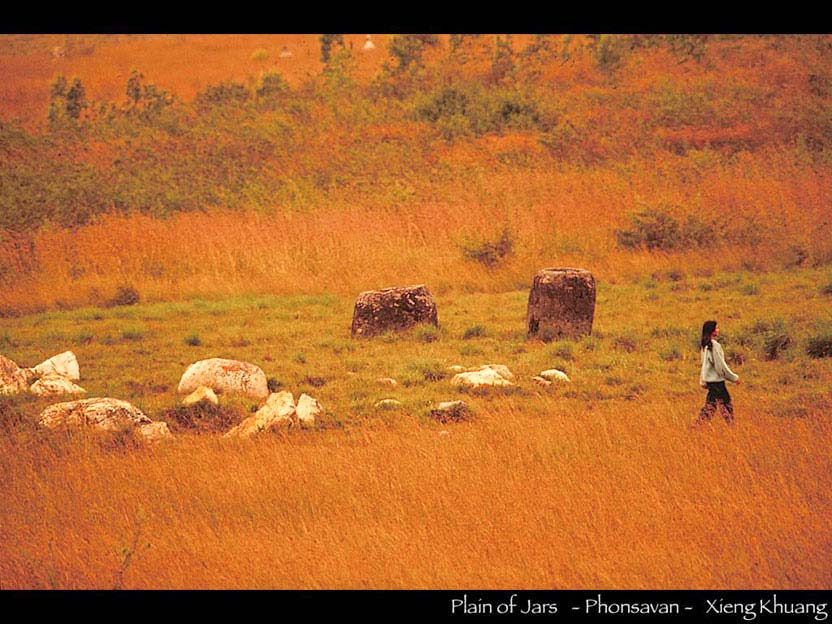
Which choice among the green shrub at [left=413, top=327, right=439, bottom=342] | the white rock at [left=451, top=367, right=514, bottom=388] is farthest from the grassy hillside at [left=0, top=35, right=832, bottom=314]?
the white rock at [left=451, top=367, right=514, bottom=388]

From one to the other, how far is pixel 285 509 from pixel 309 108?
26160 mm

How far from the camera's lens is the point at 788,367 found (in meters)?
10.5

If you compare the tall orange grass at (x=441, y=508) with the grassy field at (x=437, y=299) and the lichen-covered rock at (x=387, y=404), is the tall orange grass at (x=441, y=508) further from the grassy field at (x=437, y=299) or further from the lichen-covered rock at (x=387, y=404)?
the lichen-covered rock at (x=387, y=404)

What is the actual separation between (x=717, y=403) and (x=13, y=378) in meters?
7.70

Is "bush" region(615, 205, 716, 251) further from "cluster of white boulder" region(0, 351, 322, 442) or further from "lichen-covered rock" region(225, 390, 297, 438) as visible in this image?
"lichen-covered rock" region(225, 390, 297, 438)

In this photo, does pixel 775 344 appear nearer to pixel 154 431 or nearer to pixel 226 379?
pixel 226 379

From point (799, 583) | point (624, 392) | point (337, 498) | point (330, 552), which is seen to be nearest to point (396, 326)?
point (624, 392)

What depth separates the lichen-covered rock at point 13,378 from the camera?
985 cm

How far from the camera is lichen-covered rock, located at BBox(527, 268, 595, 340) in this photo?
12125mm

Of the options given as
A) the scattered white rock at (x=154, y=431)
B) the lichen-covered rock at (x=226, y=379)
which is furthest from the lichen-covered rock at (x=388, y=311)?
the scattered white rock at (x=154, y=431)

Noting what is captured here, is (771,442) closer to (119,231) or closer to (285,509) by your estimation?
(285,509)

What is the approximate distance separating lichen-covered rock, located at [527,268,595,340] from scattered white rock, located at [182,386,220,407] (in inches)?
192

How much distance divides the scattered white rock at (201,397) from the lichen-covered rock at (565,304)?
16.0ft

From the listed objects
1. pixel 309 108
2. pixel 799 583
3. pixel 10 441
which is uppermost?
pixel 309 108
